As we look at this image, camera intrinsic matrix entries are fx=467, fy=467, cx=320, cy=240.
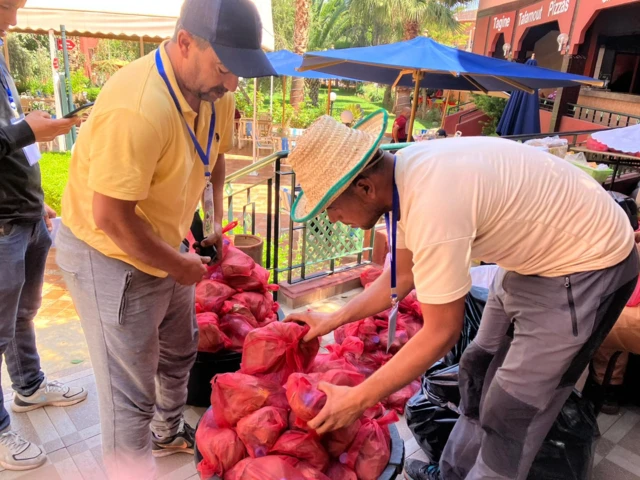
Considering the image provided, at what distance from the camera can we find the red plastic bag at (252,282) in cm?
272

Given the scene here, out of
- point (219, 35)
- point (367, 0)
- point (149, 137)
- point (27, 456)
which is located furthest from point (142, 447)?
point (367, 0)

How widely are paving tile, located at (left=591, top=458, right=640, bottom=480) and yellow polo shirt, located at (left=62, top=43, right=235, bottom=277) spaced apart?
228cm

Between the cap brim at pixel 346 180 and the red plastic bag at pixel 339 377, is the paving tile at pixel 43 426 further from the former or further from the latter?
the cap brim at pixel 346 180

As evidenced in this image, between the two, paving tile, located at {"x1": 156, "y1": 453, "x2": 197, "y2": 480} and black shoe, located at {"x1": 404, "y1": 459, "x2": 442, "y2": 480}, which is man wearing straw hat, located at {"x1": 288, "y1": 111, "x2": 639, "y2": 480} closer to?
black shoe, located at {"x1": 404, "y1": 459, "x2": 442, "y2": 480}

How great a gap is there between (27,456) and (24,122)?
1.51m

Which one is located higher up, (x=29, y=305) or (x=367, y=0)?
(x=367, y=0)

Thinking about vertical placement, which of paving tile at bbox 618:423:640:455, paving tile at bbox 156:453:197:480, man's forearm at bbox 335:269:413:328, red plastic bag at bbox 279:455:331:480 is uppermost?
man's forearm at bbox 335:269:413:328

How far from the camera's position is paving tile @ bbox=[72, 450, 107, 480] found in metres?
2.14

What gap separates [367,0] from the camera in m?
25.2

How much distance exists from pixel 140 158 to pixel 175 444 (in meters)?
1.54

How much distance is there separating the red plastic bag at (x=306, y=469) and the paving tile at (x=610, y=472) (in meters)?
1.54

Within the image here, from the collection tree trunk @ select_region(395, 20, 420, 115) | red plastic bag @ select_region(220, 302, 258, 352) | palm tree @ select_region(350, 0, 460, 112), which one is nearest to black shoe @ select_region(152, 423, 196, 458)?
red plastic bag @ select_region(220, 302, 258, 352)

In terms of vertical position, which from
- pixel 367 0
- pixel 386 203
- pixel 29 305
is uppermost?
pixel 367 0

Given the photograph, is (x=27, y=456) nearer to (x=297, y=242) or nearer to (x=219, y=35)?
(x=219, y=35)
